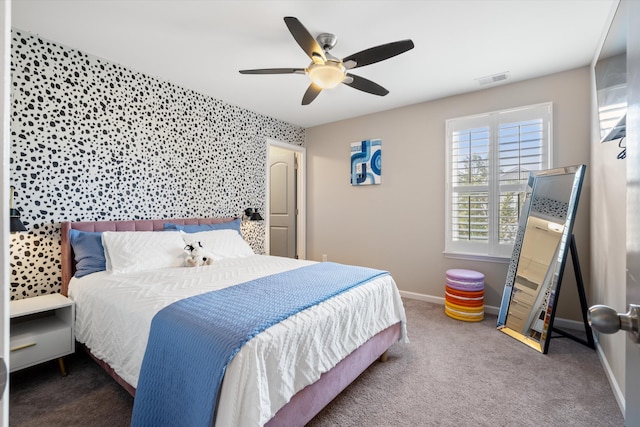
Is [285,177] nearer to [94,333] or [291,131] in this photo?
[291,131]

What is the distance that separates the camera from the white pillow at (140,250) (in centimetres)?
237

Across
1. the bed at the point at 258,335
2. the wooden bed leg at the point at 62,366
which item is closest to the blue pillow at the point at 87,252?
the bed at the point at 258,335

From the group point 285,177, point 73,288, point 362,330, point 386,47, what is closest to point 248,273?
point 362,330

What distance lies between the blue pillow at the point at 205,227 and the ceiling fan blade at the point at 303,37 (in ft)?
6.95

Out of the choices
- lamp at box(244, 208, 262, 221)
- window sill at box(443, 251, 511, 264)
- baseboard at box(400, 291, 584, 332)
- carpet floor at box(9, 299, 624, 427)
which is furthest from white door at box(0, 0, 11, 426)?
baseboard at box(400, 291, 584, 332)

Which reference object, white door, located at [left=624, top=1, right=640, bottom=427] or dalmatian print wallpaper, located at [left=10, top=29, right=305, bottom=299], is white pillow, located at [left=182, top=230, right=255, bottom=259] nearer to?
dalmatian print wallpaper, located at [left=10, top=29, right=305, bottom=299]

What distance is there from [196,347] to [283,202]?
3927 mm

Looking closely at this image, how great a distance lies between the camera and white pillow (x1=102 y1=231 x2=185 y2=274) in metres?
2.37

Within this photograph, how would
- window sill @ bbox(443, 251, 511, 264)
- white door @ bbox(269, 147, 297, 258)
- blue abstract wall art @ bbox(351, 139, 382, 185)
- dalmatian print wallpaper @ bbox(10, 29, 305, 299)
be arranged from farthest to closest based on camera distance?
1. white door @ bbox(269, 147, 297, 258)
2. blue abstract wall art @ bbox(351, 139, 382, 185)
3. window sill @ bbox(443, 251, 511, 264)
4. dalmatian print wallpaper @ bbox(10, 29, 305, 299)

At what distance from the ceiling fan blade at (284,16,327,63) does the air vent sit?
199cm

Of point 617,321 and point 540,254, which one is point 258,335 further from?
point 540,254

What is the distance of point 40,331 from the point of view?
204 cm

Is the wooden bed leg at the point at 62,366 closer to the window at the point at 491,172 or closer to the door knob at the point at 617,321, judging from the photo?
the door knob at the point at 617,321

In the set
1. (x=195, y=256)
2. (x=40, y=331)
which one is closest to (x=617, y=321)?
(x=195, y=256)
